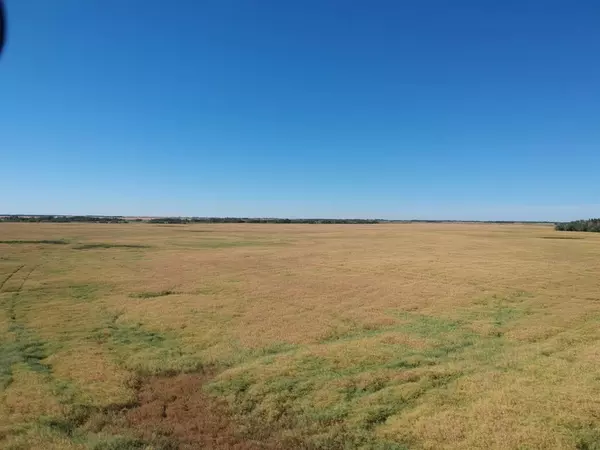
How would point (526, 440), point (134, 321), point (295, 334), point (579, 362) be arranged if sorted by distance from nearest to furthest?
point (526, 440)
point (579, 362)
point (295, 334)
point (134, 321)

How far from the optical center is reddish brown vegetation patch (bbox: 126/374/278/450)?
8891 mm

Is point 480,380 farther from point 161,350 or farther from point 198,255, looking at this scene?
point 198,255

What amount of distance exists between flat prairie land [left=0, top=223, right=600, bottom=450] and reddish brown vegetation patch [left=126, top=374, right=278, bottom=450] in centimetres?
5

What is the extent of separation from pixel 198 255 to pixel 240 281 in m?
17.7

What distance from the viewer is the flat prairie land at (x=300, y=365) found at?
9.09 metres

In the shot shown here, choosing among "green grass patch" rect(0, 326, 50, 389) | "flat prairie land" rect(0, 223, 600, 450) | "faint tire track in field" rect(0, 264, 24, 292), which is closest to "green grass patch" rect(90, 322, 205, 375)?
"flat prairie land" rect(0, 223, 600, 450)

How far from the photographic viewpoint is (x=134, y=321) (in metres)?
17.8

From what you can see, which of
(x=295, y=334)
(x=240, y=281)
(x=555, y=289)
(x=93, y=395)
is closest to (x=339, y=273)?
(x=240, y=281)

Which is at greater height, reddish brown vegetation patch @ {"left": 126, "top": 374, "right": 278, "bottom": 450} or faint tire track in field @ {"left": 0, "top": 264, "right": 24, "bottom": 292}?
faint tire track in field @ {"left": 0, "top": 264, "right": 24, "bottom": 292}

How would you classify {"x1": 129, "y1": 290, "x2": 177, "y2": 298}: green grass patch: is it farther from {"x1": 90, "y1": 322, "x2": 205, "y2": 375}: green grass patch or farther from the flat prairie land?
{"x1": 90, "y1": 322, "x2": 205, "y2": 375}: green grass patch

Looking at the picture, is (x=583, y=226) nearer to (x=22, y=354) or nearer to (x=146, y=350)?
(x=146, y=350)

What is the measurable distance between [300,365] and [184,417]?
3.86 meters

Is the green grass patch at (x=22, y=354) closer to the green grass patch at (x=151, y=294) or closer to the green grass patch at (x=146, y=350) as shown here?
the green grass patch at (x=146, y=350)

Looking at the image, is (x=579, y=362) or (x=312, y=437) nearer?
(x=312, y=437)
